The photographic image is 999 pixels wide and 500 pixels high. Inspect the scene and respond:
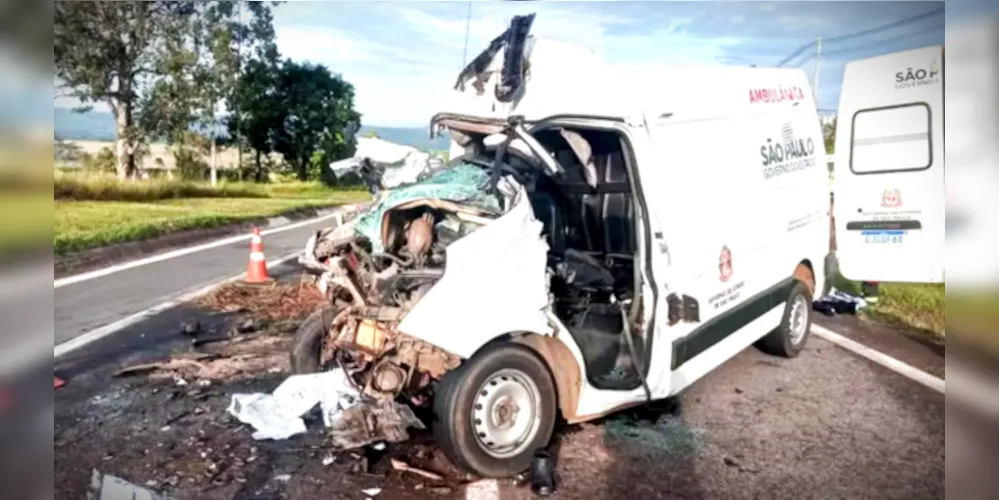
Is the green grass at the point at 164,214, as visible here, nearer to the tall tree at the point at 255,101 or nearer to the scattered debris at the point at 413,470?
the tall tree at the point at 255,101

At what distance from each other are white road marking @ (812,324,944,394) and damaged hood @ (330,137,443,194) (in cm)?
221

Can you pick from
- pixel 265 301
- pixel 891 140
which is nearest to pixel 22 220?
pixel 891 140

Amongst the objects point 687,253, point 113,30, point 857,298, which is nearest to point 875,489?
point 687,253

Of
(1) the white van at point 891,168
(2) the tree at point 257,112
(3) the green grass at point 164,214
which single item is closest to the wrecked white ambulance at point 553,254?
(1) the white van at point 891,168

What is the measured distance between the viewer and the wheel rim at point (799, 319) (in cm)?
348

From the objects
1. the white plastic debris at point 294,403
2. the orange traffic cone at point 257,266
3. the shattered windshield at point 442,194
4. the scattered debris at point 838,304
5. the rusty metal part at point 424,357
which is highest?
the shattered windshield at point 442,194

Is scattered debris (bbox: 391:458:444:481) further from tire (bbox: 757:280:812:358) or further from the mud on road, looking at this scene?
tire (bbox: 757:280:812:358)

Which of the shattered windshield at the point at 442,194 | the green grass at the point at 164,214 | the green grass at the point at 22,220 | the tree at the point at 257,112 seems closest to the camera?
the green grass at the point at 22,220

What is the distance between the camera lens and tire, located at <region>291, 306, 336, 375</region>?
9.39 feet

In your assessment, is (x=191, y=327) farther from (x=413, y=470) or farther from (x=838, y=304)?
(x=838, y=304)

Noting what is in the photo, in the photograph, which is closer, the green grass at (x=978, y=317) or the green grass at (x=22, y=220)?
the green grass at (x=22, y=220)

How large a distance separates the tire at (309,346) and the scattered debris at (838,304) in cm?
290

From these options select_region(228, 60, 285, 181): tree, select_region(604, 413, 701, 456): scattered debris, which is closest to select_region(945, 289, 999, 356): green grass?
select_region(604, 413, 701, 456): scattered debris

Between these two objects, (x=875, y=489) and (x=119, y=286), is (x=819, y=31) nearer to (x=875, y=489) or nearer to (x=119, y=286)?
(x=875, y=489)
